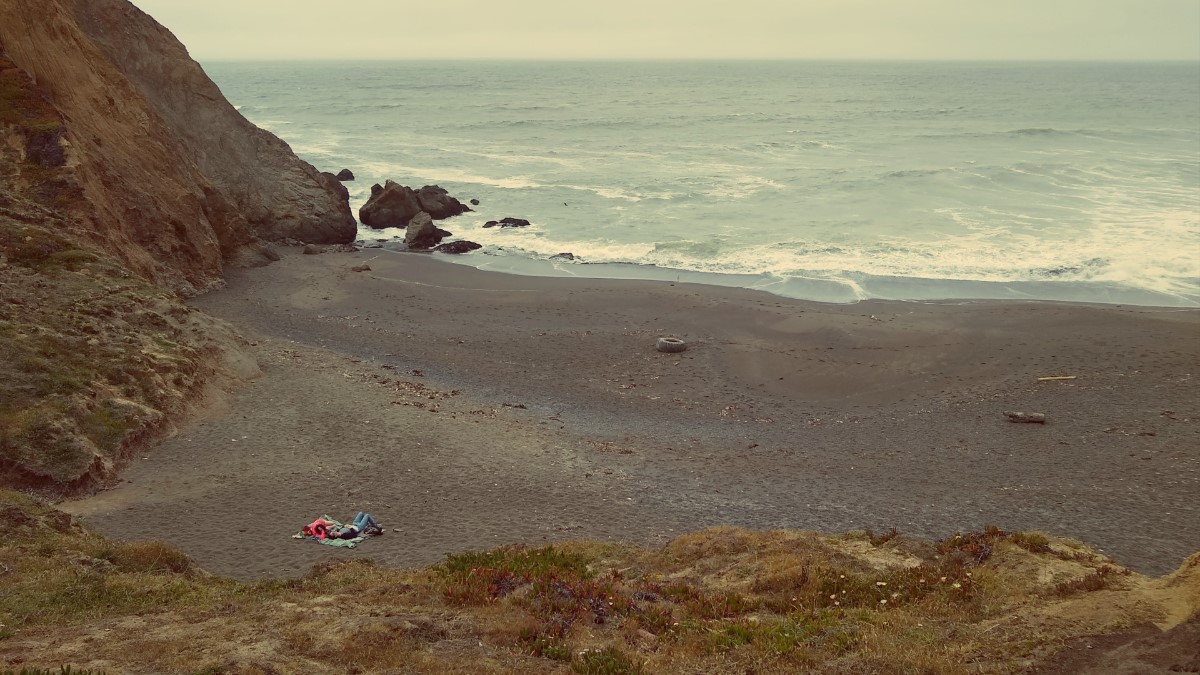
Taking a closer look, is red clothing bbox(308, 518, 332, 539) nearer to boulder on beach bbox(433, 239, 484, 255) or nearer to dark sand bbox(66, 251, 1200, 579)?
dark sand bbox(66, 251, 1200, 579)

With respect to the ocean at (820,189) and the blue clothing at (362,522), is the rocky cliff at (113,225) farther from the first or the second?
the ocean at (820,189)

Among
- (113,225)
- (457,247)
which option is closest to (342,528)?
(113,225)

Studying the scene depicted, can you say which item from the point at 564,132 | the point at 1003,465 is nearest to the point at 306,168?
the point at 1003,465

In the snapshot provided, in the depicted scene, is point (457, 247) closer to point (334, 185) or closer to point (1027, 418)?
point (334, 185)

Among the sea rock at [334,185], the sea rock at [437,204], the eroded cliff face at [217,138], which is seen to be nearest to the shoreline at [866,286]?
the eroded cliff face at [217,138]

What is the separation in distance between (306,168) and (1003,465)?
37.4 m

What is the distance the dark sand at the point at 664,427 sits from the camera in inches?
724

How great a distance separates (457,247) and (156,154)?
14.3 m

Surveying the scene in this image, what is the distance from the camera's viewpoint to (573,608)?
41.3ft

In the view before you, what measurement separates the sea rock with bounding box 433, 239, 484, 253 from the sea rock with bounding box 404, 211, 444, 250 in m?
0.69

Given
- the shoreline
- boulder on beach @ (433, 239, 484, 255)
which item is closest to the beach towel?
the shoreline

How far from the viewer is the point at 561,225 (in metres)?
52.2

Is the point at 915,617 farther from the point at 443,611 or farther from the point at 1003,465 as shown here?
the point at 1003,465

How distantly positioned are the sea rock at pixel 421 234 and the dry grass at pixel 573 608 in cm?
3127
